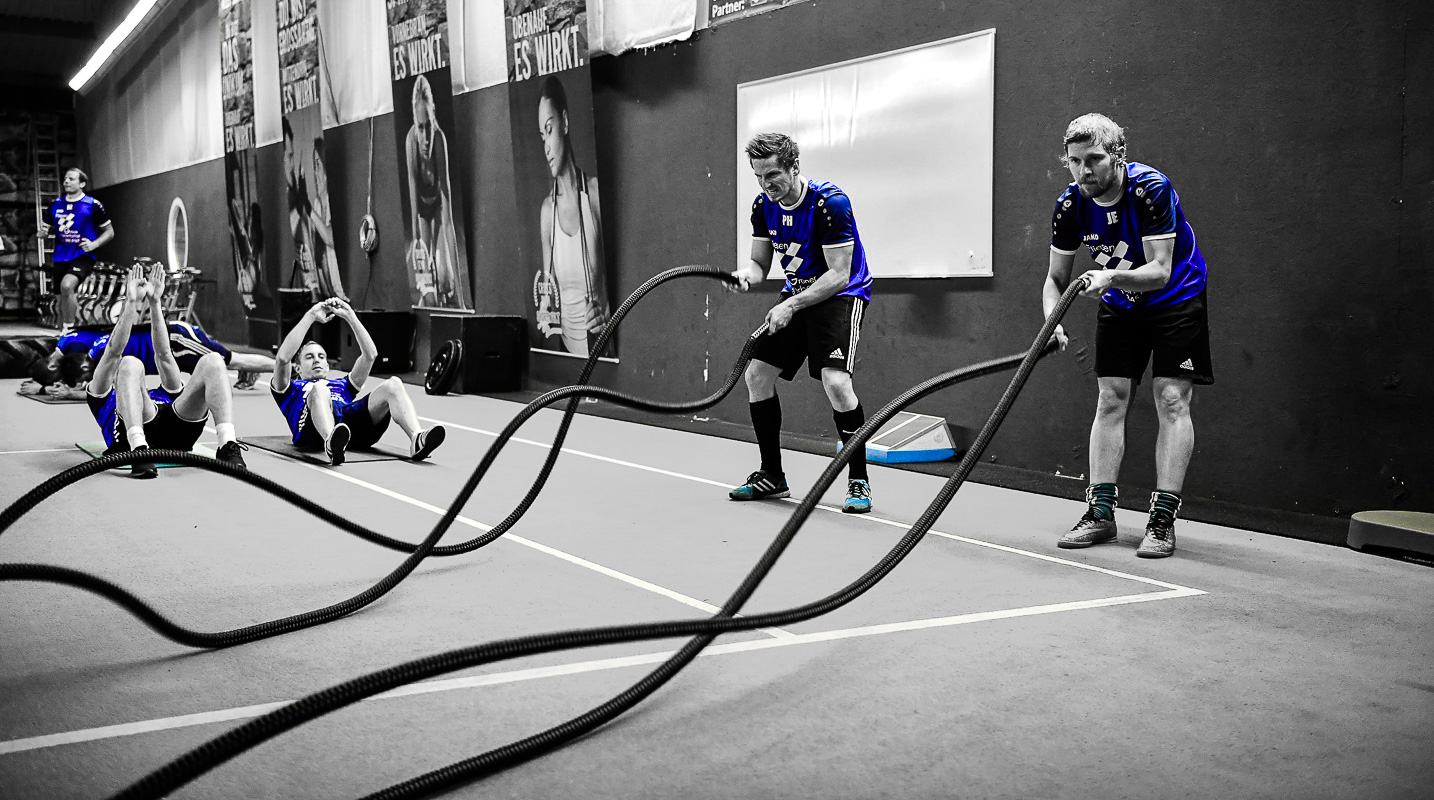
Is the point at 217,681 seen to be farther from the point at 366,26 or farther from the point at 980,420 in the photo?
the point at 366,26

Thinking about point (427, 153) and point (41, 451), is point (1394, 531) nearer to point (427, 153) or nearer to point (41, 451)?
point (41, 451)

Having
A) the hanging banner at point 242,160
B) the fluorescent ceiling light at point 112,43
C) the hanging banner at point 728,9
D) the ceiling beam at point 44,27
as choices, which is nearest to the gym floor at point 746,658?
the hanging banner at point 728,9

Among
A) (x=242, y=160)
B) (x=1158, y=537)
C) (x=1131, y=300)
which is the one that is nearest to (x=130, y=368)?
(x=1131, y=300)

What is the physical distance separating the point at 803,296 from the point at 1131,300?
1307mm

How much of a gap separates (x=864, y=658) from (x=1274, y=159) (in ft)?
10.2

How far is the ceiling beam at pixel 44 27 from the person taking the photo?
21.4 meters

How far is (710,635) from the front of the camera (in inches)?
104

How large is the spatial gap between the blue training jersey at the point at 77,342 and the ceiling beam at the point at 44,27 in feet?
50.7

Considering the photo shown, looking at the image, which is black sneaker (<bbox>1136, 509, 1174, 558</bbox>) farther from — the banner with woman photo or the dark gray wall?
the banner with woman photo

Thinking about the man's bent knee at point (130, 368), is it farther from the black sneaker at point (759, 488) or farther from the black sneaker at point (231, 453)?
the black sneaker at point (759, 488)

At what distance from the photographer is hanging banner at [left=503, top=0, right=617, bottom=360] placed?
8969mm

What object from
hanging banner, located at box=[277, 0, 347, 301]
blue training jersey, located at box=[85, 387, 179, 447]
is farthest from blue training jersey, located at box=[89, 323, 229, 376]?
hanging banner, located at box=[277, 0, 347, 301]

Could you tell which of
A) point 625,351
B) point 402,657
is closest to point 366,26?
point 625,351

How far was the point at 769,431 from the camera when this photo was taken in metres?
5.18
